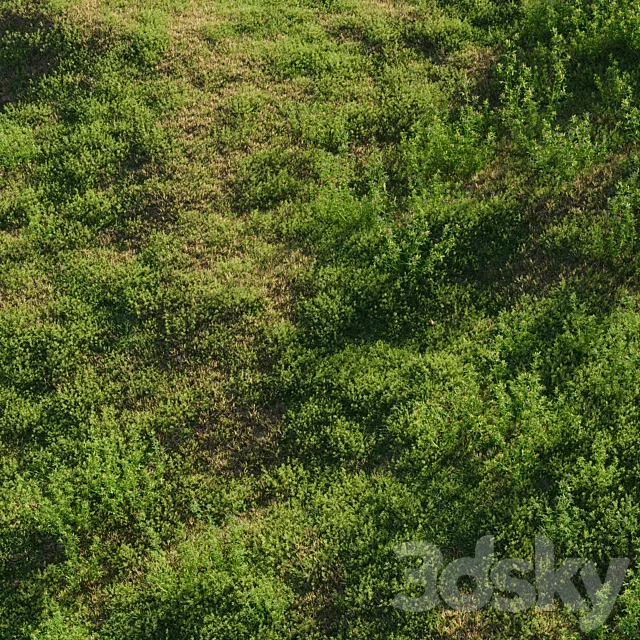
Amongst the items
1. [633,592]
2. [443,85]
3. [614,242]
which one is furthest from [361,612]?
[443,85]

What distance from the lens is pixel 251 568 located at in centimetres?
766

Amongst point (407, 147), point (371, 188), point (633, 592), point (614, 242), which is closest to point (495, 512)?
point (633, 592)

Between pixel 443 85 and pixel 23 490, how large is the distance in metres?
8.94

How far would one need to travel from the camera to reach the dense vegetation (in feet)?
25.0

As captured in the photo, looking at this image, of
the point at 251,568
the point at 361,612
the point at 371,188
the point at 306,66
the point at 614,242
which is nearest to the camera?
the point at 361,612

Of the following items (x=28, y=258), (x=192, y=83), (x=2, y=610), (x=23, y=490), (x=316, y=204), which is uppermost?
(x=192, y=83)

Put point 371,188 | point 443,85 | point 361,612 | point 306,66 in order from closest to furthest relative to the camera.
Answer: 1. point 361,612
2. point 371,188
3. point 443,85
4. point 306,66

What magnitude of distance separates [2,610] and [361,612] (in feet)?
12.2

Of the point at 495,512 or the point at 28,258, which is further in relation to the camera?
the point at 28,258

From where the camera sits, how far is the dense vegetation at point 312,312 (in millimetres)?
7613

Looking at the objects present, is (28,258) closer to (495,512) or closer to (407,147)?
(407,147)

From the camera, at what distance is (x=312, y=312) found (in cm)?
984

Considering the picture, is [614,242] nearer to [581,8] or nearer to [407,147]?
[407,147]

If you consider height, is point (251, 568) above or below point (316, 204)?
below
